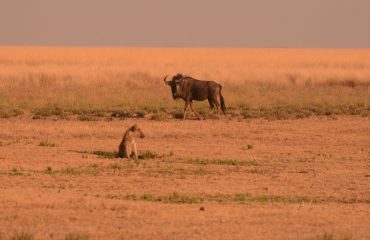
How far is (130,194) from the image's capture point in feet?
42.3

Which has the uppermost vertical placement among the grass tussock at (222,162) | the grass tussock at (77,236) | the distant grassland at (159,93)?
the distant grassland at (159,93)

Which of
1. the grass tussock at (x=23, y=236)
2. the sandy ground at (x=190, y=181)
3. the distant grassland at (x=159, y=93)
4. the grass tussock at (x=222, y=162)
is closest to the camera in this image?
the grass tussock at (x=23, y=236)

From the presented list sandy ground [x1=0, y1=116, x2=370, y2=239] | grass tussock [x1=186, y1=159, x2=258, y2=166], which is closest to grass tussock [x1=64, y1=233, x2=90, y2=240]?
sandy ground [x1=0, y1=116, x2=370, y2=239]

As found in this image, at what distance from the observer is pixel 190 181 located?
14.3m

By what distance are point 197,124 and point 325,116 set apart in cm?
426

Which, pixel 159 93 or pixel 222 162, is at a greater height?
pixel 159 93

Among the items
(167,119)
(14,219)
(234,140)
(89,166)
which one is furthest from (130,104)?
(14,219)

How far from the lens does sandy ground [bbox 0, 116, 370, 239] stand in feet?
34.8

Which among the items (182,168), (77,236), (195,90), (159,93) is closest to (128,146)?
(182,168)

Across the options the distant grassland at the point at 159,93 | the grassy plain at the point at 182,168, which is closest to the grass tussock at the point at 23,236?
the grassy plain at the point at 182,168

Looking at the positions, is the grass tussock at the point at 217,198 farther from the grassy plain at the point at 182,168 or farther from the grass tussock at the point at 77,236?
the grass tussock at the point at 77,236

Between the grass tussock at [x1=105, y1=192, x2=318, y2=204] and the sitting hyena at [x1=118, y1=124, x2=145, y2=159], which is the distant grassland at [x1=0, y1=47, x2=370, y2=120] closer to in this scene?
the sitting hyena at [x1=118, y1=124, x2=145, y2=159]

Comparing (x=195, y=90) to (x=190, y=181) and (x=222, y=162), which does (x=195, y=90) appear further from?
(x=190, y=181)

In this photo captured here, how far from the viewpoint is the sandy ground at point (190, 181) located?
417 inches
